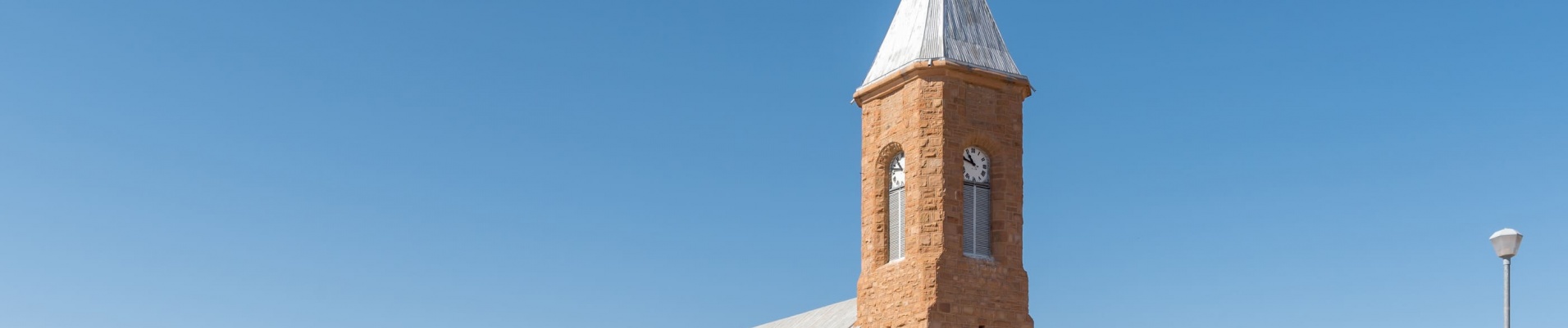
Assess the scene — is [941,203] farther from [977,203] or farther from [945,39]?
[945,39]

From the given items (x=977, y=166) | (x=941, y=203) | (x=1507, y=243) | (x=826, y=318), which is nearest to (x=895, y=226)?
(x=941, y=203)

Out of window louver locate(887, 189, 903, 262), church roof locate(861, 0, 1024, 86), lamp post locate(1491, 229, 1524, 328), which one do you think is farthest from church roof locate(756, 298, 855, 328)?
lamp post locate(1491, 229, 1524, 328)

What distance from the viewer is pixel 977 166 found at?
2547 centimetres

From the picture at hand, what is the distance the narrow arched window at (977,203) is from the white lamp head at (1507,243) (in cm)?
851

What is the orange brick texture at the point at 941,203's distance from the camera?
79.7 ft

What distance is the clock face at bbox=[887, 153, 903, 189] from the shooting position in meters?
25.8

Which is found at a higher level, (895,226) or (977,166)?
(977,166)

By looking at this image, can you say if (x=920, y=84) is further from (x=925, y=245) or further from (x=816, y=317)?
(x=816, y=317)

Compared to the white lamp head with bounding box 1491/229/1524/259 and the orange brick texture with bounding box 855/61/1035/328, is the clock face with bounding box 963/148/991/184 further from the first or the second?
the white lamp head with bounding box 1491/229/1524/259

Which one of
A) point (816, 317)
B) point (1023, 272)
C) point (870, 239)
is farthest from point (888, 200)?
point (816, 317)

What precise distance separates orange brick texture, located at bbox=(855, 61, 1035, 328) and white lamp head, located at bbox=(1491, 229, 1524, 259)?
322 inches

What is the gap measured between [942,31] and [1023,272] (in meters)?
4.13

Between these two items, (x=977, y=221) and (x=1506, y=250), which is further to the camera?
(x=977, y=221)

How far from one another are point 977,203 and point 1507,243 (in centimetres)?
894
